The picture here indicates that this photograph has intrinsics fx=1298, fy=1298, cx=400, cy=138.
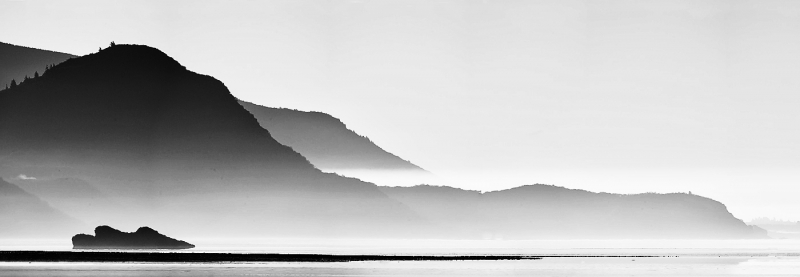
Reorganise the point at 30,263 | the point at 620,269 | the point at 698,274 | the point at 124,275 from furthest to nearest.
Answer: the point at 30,263 → the point at 620,269 → the point at 698,274 → the point at 124,275

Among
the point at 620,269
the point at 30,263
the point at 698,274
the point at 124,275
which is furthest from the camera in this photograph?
the point at 30,263

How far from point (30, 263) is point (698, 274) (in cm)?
7421

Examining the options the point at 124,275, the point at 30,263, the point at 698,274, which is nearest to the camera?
the point at 124,275

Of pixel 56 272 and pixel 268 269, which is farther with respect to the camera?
pixel 268 269

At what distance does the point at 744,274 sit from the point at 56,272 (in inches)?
2664

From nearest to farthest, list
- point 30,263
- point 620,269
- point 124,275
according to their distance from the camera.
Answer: point 124,275, point 620,269, point 30,263

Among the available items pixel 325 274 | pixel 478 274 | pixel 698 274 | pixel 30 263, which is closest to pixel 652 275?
pixel 698 274

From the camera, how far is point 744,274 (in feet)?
428

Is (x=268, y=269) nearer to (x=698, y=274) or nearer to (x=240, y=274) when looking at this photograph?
(x=240, y=274)

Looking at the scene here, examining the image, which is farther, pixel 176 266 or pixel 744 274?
pixel 176 266

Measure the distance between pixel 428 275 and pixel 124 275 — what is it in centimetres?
2841

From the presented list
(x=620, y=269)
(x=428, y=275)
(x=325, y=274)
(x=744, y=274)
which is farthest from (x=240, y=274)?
(x=744, y=274)

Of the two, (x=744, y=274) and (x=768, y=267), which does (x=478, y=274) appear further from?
(x=768, y=267)

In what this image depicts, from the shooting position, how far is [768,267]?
149 metres
